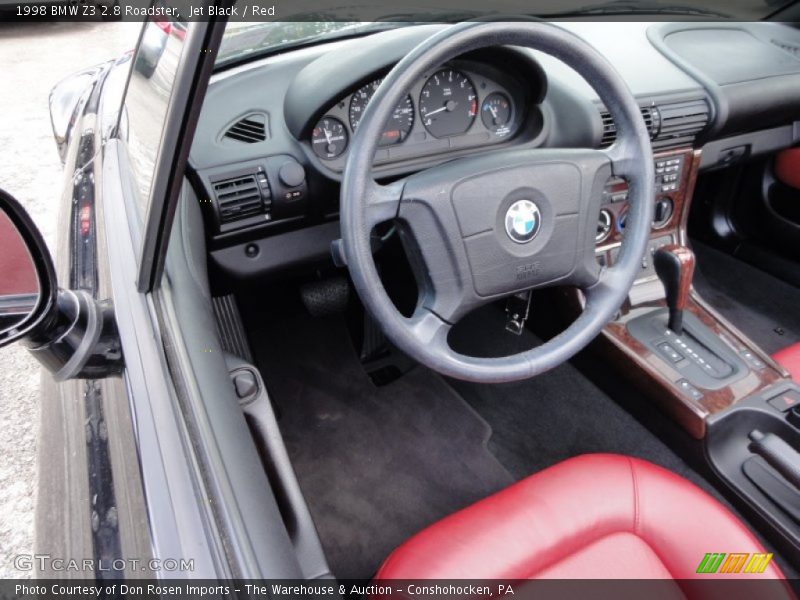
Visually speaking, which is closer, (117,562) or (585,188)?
(117,562)

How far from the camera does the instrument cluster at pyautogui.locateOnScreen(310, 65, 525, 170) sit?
141 centimetres

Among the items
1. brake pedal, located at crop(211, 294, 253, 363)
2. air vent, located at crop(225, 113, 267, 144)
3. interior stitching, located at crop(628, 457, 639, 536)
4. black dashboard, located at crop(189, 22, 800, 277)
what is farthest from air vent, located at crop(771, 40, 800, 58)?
brake pedal, located at crop(211, 294, 253, 363)

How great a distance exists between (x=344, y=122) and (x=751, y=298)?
6.19ft

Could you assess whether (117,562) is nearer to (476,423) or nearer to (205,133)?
(205,133)

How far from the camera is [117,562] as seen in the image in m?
0.63

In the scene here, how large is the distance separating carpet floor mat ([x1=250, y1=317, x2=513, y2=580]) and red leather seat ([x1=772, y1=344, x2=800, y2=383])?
0.84 m

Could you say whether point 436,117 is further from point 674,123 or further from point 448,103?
point 674,123

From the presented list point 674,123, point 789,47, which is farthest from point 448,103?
point 789,47

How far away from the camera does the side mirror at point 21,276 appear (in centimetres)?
70

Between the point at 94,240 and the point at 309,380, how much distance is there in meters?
1.08

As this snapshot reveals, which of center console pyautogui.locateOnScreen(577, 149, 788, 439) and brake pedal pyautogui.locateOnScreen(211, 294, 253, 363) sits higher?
center console pyautogui.locateOnScreen(577, 149, 788, 439)

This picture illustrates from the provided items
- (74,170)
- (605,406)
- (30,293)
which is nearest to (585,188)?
(30,293)

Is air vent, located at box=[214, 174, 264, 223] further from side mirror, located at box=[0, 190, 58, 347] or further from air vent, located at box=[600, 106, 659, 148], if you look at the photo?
air vent, located at box=[600, 106, 659, 148]

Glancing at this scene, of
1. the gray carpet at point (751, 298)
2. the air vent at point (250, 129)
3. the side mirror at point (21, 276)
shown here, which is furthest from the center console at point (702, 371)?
the side mirror at point (21, 276)
